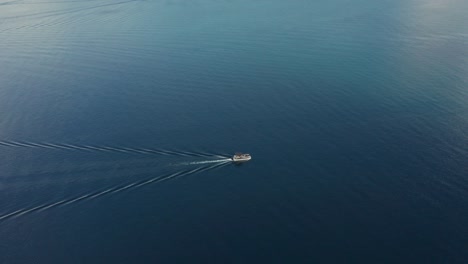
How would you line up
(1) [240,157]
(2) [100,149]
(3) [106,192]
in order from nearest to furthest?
(3) [106,192] < (1) [240,157] < (2) [100,149]

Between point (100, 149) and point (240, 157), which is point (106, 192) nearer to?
point (100, 149)

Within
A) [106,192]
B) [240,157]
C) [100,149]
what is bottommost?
[106,192]

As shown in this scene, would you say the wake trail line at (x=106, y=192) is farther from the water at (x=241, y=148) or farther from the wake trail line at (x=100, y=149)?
the wake trail line at (x=100, y=149)

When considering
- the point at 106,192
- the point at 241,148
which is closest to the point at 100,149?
the point at 106,192

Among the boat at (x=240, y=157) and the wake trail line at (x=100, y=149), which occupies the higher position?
the wake trail line at (x=100, y=149)

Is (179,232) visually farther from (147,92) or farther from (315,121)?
(147,92)

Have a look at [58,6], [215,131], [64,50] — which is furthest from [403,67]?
[58,6]

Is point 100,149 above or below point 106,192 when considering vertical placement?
above

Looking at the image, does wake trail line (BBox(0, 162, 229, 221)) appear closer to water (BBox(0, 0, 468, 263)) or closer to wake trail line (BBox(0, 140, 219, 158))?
water (BBox(0, 0, 468, 263))

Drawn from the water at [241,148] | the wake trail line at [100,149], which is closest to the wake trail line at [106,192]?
the water at [241,148]
